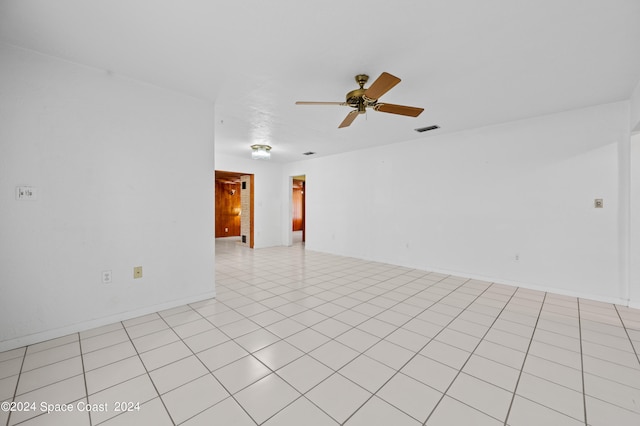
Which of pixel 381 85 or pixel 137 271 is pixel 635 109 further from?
pixel 137 271

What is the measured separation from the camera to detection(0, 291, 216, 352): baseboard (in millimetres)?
2248

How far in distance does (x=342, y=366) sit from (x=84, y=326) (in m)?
2.61

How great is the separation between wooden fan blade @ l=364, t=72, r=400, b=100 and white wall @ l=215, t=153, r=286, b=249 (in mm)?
5226

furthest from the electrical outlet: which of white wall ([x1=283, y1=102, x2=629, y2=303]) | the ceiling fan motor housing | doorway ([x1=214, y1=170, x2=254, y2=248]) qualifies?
doorway ([x1=214, y1=170, x2=254, y2=248])

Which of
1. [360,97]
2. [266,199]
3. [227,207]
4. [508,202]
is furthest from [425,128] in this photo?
[227,207]

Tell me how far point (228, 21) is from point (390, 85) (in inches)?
56.0

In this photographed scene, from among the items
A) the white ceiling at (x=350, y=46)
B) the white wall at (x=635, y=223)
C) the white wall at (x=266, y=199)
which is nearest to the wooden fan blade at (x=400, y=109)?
the white ceiling at (x=350, y=46)

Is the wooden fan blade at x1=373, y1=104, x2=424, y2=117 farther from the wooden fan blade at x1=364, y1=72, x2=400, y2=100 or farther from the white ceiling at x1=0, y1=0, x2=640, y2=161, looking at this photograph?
the white ceiling at x1=0, y1=0, x2=640, y2=161

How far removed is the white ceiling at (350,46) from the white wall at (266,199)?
12.9ft

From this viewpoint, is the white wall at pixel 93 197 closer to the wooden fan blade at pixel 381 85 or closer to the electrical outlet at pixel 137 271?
the electrical outlet at pixel 137 271

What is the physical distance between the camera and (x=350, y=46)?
223 centimetres

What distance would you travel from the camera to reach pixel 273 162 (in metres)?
7.94

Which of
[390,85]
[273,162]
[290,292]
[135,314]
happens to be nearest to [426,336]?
[290,292]

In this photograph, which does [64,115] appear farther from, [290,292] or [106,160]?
[290,292]
